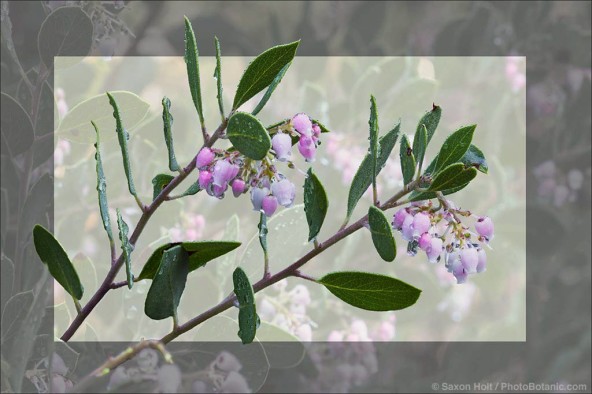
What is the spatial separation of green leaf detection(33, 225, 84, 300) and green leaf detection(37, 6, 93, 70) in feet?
1.56

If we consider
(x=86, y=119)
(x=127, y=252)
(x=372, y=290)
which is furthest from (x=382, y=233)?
(x=86, y=119)

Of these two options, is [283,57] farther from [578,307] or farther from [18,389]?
[578,307]

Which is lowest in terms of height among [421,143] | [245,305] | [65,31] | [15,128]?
[245,305]

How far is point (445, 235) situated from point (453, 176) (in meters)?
0.06

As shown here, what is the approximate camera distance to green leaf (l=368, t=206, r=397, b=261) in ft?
1.55

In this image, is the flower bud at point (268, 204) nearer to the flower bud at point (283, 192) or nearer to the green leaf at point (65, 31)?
the flower bud at point (283, 192)

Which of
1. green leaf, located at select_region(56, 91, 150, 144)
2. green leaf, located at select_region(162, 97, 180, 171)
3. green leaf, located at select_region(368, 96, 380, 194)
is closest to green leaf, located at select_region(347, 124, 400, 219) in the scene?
green leaf, located at select_region(368, 96, 380, 194)

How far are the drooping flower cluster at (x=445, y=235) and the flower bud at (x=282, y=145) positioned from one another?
8 centimetres

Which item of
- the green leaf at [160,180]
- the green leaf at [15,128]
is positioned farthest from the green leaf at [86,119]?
the green leaf at [160,180]

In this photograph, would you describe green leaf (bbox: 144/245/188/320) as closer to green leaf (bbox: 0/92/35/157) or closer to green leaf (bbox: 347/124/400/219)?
green leaf (bbox: 347/124/400/219)

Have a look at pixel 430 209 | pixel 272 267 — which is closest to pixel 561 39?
pixel 272 267

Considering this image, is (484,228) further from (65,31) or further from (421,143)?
(65,31)

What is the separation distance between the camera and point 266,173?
51 cm

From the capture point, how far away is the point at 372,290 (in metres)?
0.50
